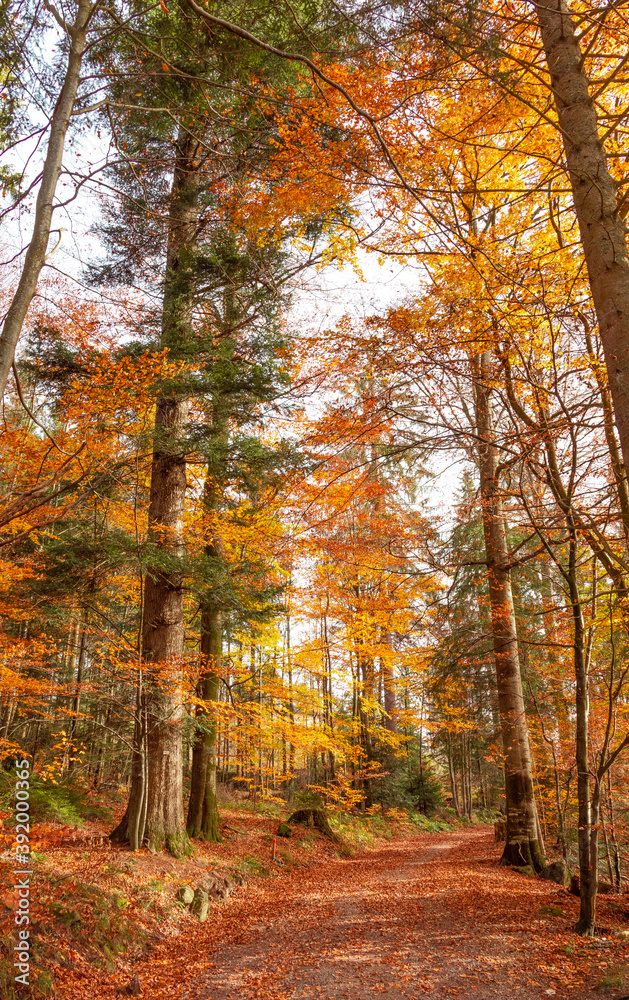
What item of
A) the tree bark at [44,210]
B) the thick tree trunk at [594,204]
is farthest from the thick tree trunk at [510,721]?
the tree bark at [44,210]

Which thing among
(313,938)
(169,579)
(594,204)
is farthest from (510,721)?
(594,204)

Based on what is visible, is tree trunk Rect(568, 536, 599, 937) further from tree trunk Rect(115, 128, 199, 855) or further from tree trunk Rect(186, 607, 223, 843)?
tree trunk Rect(186, 607, 223, 843)

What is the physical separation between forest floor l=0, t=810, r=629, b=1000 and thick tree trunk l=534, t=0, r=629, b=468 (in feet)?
14.1

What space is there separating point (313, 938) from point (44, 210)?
7170 millimetres

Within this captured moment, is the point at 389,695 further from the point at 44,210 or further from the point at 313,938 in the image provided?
the point at 44,210

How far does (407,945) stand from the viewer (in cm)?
514

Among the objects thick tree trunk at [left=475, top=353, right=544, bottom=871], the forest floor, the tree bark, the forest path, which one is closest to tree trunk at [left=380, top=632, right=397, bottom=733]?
thick tree trunk at [left=475, top=353, right=544, bottom=871]

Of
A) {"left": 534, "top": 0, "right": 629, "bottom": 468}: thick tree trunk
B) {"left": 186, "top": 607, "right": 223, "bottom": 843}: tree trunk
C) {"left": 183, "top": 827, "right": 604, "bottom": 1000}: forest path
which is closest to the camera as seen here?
{"left": 534, "top": 0, "right": 629, "bottom": 468}: thick tree trunk

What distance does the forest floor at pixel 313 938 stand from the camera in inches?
165

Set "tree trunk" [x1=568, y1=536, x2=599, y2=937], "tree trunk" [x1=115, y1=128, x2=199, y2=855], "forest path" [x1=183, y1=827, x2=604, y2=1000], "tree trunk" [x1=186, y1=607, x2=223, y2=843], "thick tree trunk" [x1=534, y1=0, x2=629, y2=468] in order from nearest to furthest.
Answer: "thick tree trunk" [x1=534, y1=0, x2=629, y2=468] < "forest path" [x1=183, y1=827, x2=604, y2=1000] < "tree trunk" [x1=568, y1=536, x2=599, y2=937] < "tree trunk" [x1=115, y1=128, x2=199, y2=855] < "tree trunk" [x1=186, y1=607, x2=223, y2=843]

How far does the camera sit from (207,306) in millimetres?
10391

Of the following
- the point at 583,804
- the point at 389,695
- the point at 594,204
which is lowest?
the point at 583,804

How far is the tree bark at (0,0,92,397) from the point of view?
10.3 feet

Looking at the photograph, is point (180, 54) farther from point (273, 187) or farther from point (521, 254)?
point (521, 254)
